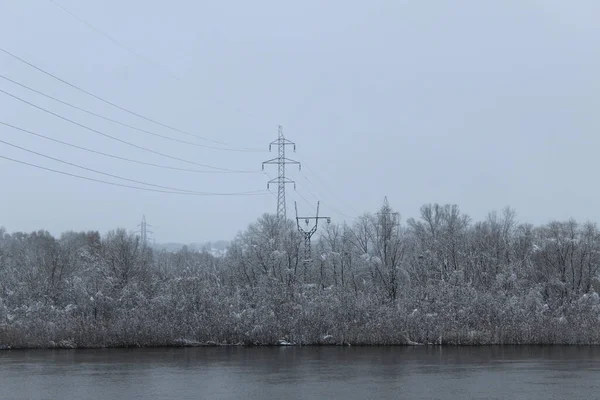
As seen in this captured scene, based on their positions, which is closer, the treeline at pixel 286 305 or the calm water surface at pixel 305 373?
the calm water surface at pixel 305 373

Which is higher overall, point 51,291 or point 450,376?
point 51,291

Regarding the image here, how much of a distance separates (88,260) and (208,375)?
2839cm

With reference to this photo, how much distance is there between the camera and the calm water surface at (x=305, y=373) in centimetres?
2336

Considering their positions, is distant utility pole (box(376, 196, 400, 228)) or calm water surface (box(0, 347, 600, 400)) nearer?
calm water surface (box(0, 347, 600, 400))

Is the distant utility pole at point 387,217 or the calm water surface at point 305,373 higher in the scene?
the distant utility pole at point 387,217

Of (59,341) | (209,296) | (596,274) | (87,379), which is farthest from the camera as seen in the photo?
(596,274)

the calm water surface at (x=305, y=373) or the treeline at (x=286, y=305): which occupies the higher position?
the treeline at (x=286, y=305)

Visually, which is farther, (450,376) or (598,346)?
(598,346)

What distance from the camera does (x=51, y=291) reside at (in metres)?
49.6

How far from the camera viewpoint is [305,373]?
28.5m

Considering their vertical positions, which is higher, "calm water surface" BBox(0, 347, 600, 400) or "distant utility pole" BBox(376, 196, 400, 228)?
"distant utility pole" BBox(376, 196, 400, 228)

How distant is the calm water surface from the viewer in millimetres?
23359

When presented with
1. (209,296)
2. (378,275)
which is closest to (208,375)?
(209,296)

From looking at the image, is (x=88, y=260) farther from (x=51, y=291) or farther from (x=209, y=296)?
(x=209, y=296)
